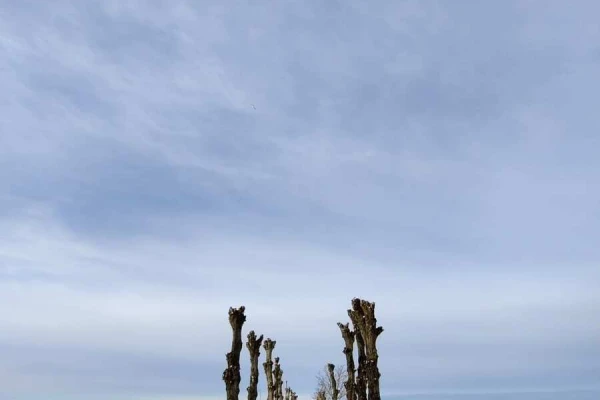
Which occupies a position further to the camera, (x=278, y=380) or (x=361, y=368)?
(x=278, y=380)

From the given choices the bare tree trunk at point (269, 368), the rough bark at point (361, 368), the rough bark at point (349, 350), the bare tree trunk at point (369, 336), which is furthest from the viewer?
the bare tree trunk at point (269, 368)

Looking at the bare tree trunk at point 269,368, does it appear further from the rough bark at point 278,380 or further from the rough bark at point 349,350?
the rough bark at point 349,350

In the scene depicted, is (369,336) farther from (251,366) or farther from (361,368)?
(251,366)

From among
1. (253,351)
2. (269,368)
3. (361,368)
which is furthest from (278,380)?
(361,368)

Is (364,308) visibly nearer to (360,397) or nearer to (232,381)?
(360,397)

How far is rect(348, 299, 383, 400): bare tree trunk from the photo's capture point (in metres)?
27.7

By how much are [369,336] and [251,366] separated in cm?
1289

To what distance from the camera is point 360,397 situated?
1191 inches

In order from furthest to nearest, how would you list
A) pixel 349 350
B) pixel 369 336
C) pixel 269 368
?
pixel 269 368 < pixel 349 350 < pixel 369 336

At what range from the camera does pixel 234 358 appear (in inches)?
1161

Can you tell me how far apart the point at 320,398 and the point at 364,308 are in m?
31.3

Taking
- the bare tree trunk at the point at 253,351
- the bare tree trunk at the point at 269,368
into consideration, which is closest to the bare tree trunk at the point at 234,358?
the bare tree trunk at the point at 253,351

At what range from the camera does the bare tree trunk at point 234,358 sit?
95.0 feet

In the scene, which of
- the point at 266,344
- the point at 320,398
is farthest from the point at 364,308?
the point at 320,398
